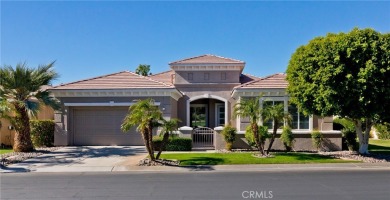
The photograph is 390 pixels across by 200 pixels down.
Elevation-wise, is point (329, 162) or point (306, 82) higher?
point (306, 82)

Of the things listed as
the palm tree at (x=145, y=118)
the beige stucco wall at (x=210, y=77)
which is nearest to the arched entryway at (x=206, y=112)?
the beige stucco wall at (x=210, y=77)

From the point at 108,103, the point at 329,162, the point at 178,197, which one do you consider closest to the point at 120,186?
the point at 178,197

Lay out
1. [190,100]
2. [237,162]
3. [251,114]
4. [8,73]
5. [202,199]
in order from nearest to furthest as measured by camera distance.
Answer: [202,199]
[237,162]
[251,114]
[8,73]
[190,100]

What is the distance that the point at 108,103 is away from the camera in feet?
63.2

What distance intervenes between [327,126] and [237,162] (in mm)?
8017

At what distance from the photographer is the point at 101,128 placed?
1948 cm

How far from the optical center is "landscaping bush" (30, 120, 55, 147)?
18.9m

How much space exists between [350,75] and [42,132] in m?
16.6

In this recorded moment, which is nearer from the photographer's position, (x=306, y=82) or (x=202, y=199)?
(x=202, y=199)

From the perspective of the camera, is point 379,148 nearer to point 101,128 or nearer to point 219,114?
point 219,114

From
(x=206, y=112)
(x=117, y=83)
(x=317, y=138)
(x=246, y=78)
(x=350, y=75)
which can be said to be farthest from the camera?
(x=246, y=78)

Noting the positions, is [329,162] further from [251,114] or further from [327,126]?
[327,126]

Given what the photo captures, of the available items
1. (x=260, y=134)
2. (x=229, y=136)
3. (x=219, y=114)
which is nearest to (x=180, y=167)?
(x=229, y=136)

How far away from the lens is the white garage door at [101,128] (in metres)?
19.5
